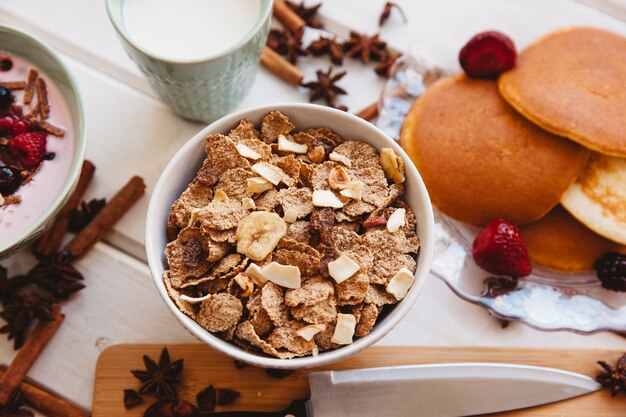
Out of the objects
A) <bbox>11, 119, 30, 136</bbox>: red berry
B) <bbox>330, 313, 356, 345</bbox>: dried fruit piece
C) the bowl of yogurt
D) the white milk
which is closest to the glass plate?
<bbox>330, 313, 356, 345</bbox>: dried fruit piece

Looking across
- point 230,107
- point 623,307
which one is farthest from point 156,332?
point 623,307

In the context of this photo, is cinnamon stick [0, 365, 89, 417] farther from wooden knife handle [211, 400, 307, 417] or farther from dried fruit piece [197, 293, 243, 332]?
dried fruit piece [197, 293, 243, 332]

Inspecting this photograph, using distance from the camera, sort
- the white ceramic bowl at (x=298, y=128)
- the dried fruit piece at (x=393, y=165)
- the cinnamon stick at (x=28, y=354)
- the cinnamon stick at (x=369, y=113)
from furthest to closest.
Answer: the cinnamon stick at (x=369, y=113) < the cinnamon stick at (x=28, y=354) < the dried fruit piece at (x=393, y=165) < the white ceramic bowl at (x=298, y=128)

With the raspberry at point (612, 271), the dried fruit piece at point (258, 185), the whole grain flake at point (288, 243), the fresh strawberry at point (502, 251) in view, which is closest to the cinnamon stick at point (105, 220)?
the whole grain flake at point (288, 243)

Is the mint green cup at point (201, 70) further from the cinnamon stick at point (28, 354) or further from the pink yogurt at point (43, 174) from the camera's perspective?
the cinnamon stick at point (28, 354)

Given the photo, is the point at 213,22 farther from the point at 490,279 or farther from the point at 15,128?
the point at 490,279

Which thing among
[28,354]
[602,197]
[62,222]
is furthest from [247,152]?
[602,197]
